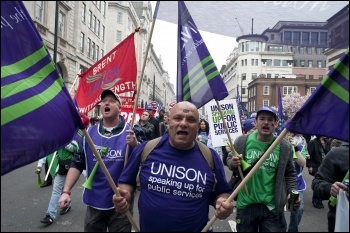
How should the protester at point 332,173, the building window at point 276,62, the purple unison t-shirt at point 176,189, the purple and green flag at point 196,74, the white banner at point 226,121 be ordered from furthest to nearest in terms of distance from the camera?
the building window at point 276,62, the white banner at point 226,121, the purple and green flag at point 196,74, the protester at point 332,173, the purple unison t-shirt at point 176,189

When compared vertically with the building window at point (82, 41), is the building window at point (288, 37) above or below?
below

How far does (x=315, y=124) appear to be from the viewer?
2262 mm

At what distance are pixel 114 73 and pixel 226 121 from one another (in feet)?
9.91

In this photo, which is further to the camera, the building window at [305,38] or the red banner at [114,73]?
the red banner at [114,73]

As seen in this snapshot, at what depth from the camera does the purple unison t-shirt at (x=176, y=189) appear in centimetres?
248

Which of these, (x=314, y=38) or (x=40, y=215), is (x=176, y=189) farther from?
(x=40, y=215)

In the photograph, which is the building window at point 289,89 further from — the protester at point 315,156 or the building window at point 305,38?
the building window at point 305,38

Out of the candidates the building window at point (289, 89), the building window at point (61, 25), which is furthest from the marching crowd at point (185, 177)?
the building window at point (289, 89)

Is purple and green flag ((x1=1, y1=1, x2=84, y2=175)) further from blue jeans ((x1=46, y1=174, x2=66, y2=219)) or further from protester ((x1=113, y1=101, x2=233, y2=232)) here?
blue jeans ((x1=46, y1=174, x2=66, y2=219))

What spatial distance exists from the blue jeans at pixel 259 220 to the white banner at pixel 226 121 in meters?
3.50

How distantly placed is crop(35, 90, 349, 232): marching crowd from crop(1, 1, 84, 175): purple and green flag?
2.16 feet

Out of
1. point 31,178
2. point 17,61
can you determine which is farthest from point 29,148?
point 31,178

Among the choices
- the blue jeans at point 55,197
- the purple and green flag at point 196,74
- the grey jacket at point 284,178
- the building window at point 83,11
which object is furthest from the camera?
the building window at point 83,11

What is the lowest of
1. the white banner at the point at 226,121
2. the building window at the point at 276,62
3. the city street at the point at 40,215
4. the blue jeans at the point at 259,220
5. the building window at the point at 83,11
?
the city street at the point at 40,215
